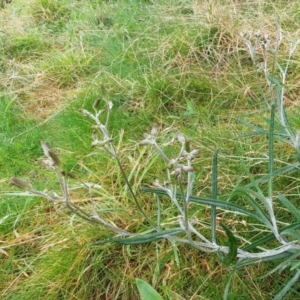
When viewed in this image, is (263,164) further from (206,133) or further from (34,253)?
(34,253)

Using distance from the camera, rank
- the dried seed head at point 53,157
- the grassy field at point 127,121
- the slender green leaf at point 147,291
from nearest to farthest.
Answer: the dried seed head at point 53,157
the slender green leaf at point 147,291
the grassy field at point 127,121

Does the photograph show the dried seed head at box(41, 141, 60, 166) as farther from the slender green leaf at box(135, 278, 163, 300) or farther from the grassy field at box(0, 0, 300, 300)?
the slender green leaf at box(135, 278, 163, 300)

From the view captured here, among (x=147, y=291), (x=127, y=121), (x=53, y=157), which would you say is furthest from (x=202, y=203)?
(x=127, y=121)

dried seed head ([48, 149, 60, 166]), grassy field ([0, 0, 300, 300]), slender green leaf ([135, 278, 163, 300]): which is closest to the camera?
dried seed head ([48, 149, 60, 166])

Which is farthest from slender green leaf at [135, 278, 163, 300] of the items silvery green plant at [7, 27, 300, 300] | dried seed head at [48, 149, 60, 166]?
dried seed head at [48, 149, 60, 166]

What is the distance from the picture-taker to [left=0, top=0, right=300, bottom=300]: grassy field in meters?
1.34

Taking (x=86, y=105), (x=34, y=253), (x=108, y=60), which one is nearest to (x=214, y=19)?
(x=108, y=60)

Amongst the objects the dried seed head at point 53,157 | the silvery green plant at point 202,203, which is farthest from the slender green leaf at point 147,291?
the dried seed head at point 53,157

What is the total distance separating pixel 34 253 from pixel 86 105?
77 centimetres

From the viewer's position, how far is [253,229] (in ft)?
4.27

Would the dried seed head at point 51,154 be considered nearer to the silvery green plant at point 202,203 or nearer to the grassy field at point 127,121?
the silvery green plant at point 202,203

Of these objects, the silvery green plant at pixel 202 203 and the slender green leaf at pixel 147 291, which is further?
the slender green leaf at pixel 147 291

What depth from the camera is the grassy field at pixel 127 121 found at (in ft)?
4.39


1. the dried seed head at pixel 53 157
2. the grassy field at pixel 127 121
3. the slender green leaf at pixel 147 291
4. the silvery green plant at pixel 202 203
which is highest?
the dried seed head at pixel 53 157
